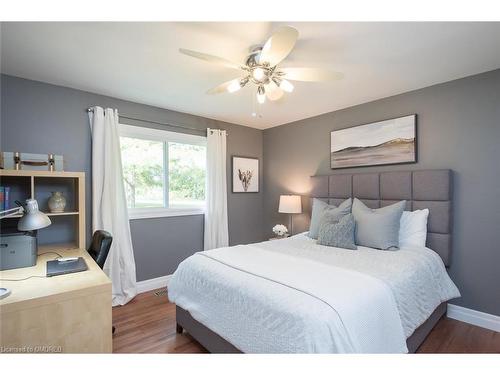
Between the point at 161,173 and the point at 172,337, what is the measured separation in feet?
6.50

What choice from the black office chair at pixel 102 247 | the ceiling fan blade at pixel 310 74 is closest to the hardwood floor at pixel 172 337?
the black office chair at pixel 102 247

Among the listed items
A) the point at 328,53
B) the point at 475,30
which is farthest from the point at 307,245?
the point at 475,30

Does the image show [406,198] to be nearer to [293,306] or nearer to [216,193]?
[293,306]

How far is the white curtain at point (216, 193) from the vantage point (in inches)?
145

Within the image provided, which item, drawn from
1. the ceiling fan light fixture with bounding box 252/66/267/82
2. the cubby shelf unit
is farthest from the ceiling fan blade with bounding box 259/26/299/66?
the cubby shelf unit

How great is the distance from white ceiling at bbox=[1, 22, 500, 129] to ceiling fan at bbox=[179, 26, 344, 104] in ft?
0.62

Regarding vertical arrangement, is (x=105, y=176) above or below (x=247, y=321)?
above

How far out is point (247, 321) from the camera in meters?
1.56

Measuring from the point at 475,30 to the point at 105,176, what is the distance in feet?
11.0

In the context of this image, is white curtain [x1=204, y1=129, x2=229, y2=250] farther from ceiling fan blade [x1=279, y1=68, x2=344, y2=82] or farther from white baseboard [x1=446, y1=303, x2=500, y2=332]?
white baseboard [x1=446, y1=303, x2=500, y2=332]

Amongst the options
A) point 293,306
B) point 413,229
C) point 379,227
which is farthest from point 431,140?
point 293,306

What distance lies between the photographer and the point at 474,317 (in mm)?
2402

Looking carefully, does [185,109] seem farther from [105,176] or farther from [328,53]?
[328,53]

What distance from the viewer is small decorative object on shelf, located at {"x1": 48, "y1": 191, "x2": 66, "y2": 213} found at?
2348 millimetres
